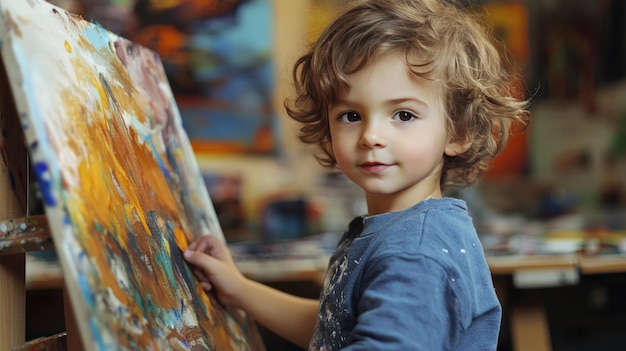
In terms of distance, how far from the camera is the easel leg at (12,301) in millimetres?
1003

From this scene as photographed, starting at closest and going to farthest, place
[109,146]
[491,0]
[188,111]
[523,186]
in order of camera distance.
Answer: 1. [109,146]
2. [188,111]
3. [491,0]
4. [523,186]

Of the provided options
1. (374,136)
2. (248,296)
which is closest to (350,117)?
(374,136)

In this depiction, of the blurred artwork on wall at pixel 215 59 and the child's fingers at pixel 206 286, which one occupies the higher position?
the blurred artwork on wall at pixel 215 59

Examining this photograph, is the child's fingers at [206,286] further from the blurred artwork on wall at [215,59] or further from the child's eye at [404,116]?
the blurred artwork on wall at [215,59]

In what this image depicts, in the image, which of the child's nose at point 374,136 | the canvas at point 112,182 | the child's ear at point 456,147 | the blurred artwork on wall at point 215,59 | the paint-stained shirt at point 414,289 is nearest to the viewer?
the canvas at point 112,182

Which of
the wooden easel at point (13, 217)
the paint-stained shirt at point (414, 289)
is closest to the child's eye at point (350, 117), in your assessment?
the paint-stained shirt at point (414, 289)

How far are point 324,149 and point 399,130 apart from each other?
396 millimetres

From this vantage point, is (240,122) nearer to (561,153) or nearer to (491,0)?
(491,0)

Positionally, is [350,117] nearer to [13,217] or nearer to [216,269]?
[216,269]

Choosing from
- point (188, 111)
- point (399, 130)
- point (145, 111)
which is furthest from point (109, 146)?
Answer: point (188, 111)

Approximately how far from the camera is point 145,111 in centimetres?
131

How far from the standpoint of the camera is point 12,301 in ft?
3.33

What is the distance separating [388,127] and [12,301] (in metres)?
0.56

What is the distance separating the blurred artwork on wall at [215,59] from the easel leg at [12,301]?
2.80 metres
